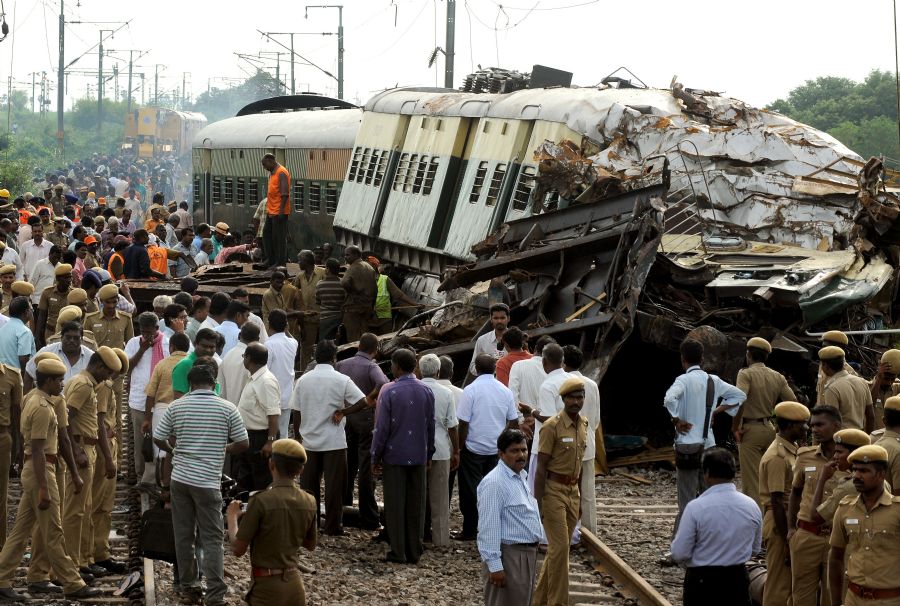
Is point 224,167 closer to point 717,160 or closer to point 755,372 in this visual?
point 717,160

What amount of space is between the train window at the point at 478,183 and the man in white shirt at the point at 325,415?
10750 mm

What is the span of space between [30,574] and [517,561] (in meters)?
4.00

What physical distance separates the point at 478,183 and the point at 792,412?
13.9 meters

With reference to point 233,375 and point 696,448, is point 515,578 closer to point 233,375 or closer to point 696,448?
point 696,448

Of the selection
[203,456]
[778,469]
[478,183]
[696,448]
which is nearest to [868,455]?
[778,469]

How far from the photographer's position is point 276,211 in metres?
24.0

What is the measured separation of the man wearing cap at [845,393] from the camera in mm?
11625

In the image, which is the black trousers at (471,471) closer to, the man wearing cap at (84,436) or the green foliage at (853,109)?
the man wearing cap at (84,436)

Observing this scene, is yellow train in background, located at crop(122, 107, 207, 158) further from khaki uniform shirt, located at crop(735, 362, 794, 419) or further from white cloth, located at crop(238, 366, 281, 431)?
khaki uniform shirt, located at crop(735, 362, 794, 419)

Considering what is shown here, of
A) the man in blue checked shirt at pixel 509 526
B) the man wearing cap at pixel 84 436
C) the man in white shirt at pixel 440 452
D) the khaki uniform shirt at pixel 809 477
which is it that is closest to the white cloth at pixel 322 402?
the man in white shirt at pixel 440 452

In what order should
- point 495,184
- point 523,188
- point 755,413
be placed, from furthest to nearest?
point 495,184 < point 523,188 < point 755,413

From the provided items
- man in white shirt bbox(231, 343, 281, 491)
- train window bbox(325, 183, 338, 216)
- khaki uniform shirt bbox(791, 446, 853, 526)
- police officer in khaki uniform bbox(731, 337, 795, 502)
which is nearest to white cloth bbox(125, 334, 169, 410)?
man in white shirt bbox(231, 343, 281, 491)

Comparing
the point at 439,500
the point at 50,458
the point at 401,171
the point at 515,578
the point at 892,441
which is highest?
the point at 401,171

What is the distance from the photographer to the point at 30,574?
35.4 feet
